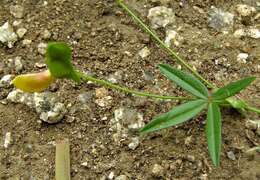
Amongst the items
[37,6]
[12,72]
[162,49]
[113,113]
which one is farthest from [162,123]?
[37,6]

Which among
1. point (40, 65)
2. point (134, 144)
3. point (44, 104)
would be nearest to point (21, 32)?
point (40, 65)

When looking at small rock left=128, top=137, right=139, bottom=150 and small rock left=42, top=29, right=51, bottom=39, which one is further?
small rock left=42, top=29, right=51, bottom=39

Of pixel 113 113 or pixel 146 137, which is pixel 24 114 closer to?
pixel 113 113

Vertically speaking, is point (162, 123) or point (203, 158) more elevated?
point (162, 123)

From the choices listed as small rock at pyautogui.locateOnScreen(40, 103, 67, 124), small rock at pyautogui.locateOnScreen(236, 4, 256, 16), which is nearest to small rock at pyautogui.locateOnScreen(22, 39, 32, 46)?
small rock at pyautogui.locateOnScreen(40, 103, 67, 124)

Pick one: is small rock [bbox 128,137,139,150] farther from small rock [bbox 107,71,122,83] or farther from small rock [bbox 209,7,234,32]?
small rock [bbox 209,7,234,32]
